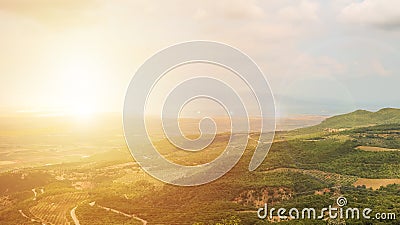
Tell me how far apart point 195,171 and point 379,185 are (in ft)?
44.0

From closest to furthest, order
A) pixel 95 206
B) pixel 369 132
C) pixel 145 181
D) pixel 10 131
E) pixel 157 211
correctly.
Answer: pixel 157 211 → pixel 95 206 → pixel 145 181 → pixel 369 132 → pixel 10 131

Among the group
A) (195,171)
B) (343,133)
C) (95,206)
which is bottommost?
(95,206)

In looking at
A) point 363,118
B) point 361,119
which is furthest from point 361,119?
point 363,118

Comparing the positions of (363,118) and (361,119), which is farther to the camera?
(363,118)

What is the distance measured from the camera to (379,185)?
19859mm

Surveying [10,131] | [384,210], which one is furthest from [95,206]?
[10,131]

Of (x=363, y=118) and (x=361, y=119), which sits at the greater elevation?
(x=363, y=118)

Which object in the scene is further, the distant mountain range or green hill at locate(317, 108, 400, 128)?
green hill at locate(317, 108, 400, 128)

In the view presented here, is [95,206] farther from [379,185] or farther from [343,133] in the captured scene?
[343,133]

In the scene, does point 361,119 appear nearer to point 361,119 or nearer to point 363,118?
point 361,119

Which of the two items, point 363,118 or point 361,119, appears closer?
point 361,119

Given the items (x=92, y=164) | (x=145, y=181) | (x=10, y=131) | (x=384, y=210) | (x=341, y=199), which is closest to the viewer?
(x=384, y=210)

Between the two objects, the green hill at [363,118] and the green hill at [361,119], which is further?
the green hill at [363,118]

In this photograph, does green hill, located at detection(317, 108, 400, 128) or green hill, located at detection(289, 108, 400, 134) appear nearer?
green hill, located at detection(289, 108, 400, 134)
